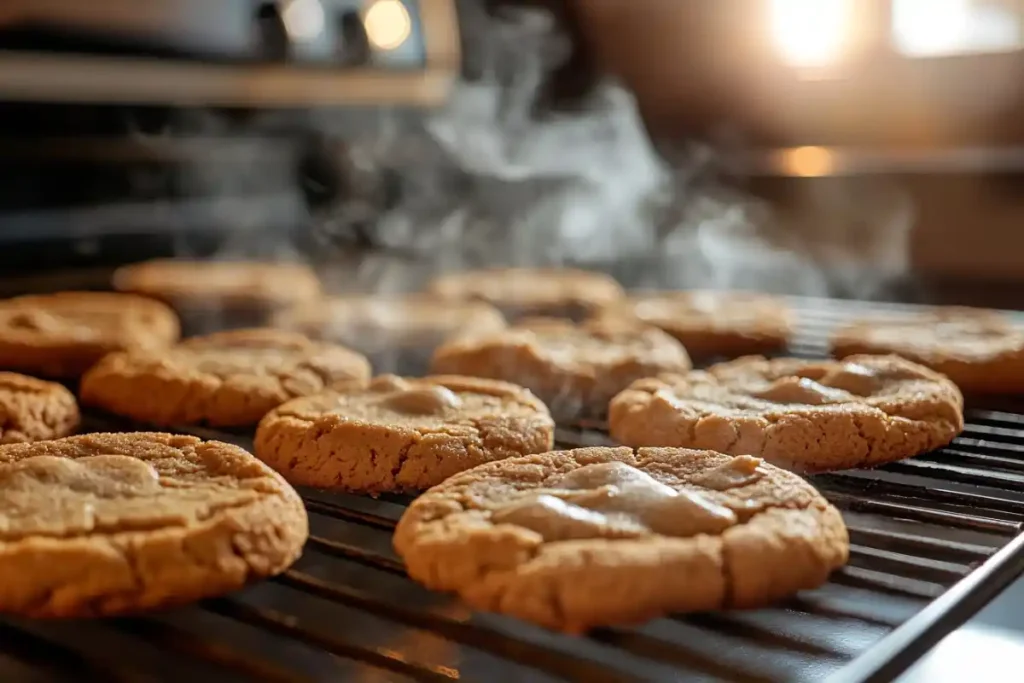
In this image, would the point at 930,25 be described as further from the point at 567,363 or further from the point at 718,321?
the point at 567,363

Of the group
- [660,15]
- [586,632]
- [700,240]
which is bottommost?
[586,632]

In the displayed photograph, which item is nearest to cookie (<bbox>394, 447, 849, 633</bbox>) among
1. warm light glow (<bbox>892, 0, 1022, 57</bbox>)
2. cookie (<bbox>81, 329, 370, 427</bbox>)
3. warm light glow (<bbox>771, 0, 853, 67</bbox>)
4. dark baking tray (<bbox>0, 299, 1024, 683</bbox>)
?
dark baking tray (<bbox>0, 299, 1024, 683</bbox>)

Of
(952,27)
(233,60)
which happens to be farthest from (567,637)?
(952,27)

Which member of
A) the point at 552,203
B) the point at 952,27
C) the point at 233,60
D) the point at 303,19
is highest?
the point at 952,27

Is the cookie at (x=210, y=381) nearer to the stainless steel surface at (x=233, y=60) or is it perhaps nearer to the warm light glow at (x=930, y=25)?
the stainless steel surface at (x=233, y=60)

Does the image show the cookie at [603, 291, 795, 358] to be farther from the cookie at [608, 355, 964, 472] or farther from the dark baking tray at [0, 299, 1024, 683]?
the dark baking tray at [0, 299, 1024, 683]

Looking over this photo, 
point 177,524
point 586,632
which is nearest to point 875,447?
point 586,632

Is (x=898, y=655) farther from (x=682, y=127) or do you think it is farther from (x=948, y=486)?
(x=682, y=127)
